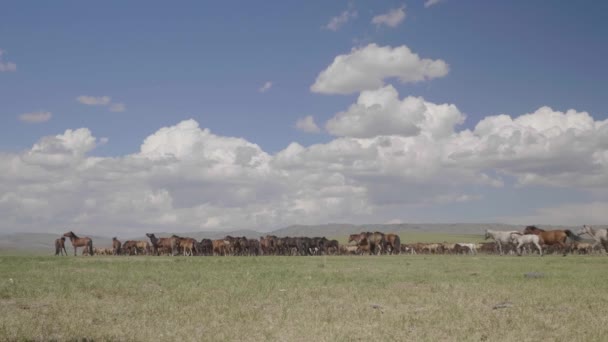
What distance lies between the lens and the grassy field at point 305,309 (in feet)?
36.4

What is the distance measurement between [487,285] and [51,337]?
13703 millimetres

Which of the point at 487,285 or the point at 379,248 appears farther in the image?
the point at 379,248

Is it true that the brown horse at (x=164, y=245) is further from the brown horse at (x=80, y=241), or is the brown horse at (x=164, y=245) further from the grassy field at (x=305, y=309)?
A: the grassy field at (x=305, y=309)

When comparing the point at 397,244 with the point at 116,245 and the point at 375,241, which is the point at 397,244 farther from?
the point at 116,245

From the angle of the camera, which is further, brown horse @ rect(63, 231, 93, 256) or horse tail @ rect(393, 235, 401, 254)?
horse tail @ rect(393, 235, 401, 254)

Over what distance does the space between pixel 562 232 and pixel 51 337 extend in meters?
46.9

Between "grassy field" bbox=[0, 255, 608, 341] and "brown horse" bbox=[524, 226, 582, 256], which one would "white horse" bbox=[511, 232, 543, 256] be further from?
"grassy field" bbox=[0, 255, 608, 341]

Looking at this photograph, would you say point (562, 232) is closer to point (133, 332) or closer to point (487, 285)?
point (487, 285)

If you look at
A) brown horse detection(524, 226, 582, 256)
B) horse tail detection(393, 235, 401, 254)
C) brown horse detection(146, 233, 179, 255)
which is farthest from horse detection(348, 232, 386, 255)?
brown horse detection(146, 233, 179, 255)

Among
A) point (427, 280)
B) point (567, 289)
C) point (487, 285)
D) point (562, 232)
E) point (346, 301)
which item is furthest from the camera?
point (562, 232)

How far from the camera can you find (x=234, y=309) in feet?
45.5

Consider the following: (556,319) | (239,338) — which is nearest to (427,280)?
(556,319)

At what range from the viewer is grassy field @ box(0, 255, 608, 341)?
437 inches

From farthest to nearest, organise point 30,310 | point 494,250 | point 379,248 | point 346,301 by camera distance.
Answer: point 494,250 → point 379,248 → point 346,301 → point 30,310
